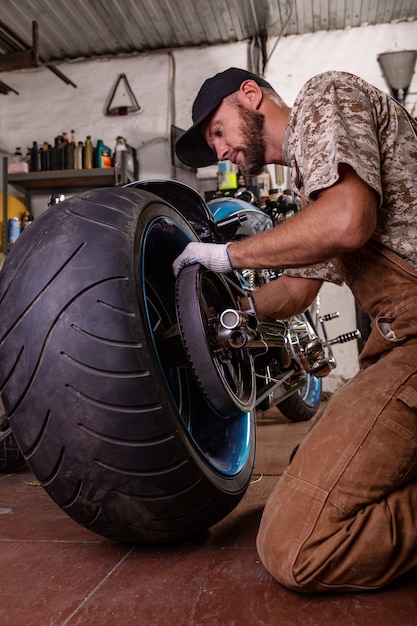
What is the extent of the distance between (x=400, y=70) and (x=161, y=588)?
4972 mm

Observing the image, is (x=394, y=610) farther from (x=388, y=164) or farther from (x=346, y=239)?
(x=388, y=164)

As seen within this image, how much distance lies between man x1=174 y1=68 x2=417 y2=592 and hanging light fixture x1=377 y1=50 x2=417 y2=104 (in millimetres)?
3987

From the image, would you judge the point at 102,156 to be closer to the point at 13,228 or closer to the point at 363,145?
the point at 13,228

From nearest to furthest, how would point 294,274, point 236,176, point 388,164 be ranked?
point 388,164 < point 294,274 < point 236,176

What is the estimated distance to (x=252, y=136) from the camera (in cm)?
158

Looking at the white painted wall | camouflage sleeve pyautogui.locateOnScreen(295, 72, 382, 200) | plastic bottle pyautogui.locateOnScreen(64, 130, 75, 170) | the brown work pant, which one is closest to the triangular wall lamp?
the white painted wall

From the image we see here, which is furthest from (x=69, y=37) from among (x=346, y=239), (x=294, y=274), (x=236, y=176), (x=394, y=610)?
(x=394, y=610)

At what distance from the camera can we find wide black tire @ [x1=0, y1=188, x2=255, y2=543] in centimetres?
96

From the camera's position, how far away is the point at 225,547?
1172mm

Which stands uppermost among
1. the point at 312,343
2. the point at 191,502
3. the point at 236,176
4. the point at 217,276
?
the point at 236,176

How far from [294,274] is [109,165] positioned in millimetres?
3759

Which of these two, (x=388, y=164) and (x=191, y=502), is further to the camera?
(x=388, y=164)

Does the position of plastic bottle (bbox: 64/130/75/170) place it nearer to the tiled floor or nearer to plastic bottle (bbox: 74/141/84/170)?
plastic bottle (bbox: 74/141/84/170)

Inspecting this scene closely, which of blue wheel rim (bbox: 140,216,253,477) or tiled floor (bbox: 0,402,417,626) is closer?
tiled floor (bbox: 0,402,417,626)
